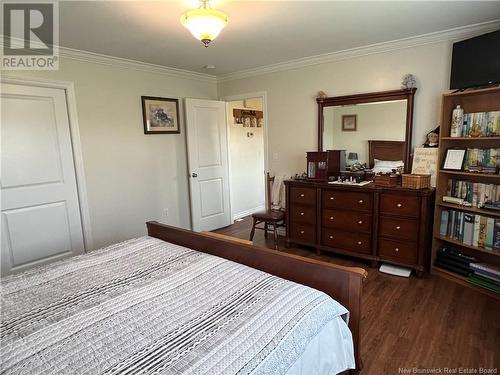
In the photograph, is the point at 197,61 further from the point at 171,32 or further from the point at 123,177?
the point at 123,177

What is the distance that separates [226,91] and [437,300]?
366 centimetres

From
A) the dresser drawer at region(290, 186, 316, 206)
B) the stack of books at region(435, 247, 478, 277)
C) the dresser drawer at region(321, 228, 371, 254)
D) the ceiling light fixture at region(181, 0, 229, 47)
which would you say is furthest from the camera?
the dresser drawer at region(290, 186, 316, 206)

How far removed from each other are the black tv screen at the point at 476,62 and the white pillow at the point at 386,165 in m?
0.84

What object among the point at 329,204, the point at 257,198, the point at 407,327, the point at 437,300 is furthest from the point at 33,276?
the point at 257,198

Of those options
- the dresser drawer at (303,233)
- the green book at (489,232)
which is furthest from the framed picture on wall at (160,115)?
the green book at (489,232)

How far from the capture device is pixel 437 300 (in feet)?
8.04

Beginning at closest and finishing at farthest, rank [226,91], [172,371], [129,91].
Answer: [172,371], [129,91], [226,91]

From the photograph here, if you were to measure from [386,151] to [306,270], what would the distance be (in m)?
2.14

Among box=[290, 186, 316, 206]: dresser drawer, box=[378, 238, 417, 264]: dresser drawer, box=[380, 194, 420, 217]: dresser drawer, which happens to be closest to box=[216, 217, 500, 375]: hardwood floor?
box=[378, 238, 417, 264]: dresser drawer

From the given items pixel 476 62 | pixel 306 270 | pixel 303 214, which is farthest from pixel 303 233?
pixel 476 62

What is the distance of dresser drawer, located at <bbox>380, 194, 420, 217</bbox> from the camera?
274 cm

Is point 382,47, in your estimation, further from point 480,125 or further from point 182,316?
point 182,316

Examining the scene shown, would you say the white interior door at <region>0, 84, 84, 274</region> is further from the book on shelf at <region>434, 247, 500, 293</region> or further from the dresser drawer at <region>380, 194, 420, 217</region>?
the book on shelf at <region>434, 247, 500, 293</region>

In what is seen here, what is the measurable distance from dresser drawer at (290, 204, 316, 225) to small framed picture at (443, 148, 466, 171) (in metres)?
1.33
